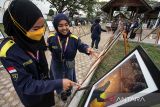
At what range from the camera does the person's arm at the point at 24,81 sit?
1.76 m

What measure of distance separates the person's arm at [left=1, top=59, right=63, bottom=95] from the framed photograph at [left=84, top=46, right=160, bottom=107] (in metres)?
0.41

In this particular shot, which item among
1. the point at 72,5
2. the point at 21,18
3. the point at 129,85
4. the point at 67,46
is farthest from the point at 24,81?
the point at 72,5

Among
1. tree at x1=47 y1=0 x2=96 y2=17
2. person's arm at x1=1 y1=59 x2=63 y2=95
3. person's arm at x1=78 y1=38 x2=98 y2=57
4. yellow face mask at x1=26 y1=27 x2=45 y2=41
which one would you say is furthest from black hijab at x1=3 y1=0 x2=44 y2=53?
tree at x1=47 y1=0 x2=96 y2=17

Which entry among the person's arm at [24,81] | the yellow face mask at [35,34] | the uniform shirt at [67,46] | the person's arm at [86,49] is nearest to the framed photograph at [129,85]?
the person's arm at [24,81]

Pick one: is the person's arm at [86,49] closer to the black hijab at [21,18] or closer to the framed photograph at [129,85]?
the framed photograph at [129,85]

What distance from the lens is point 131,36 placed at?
1772 centimetres

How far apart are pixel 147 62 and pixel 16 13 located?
1.15 metres

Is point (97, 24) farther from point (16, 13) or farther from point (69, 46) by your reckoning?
point (16, 13)

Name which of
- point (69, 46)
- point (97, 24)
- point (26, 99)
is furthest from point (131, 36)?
point (26, 99)

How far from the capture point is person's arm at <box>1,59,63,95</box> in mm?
1758

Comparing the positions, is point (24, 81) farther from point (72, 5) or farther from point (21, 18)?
point (72, 5)

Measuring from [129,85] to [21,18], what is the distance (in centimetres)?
106

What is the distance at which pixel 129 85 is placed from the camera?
4.90ft

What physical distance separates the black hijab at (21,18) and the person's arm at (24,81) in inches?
7.9
